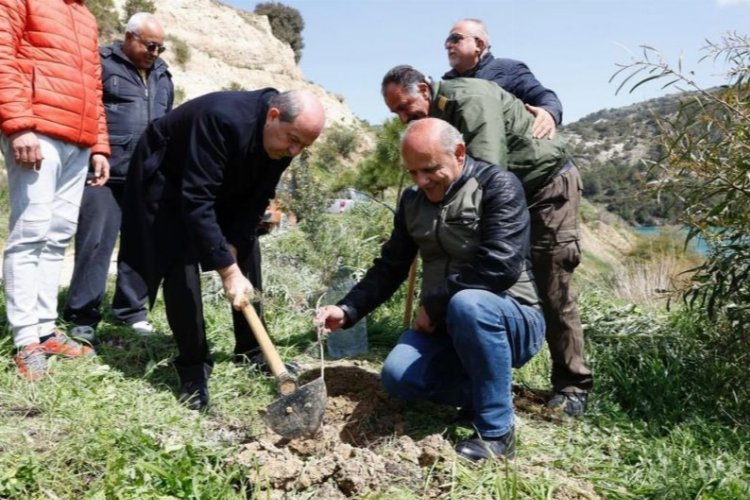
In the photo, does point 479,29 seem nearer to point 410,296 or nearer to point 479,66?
point 479,66

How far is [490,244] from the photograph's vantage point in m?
2.73

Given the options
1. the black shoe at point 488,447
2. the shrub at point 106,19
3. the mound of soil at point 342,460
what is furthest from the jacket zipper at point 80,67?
the shrub at point 106,19

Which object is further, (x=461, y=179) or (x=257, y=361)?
(x=257, y=361)

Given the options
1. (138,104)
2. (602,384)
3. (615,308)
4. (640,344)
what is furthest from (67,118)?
(615,308)

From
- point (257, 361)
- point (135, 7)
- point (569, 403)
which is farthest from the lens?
point (135, 7)

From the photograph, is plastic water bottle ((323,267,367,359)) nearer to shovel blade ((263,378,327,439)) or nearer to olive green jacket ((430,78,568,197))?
olive green jacket ((430,78,568,197))

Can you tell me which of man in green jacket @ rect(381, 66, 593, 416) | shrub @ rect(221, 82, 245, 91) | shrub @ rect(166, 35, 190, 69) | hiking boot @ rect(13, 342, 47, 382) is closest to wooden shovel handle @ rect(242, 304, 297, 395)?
hiking boot @ rect(13, 342, 47, 382)

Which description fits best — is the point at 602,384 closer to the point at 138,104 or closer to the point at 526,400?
the point at 526,400

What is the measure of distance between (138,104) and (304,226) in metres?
2.41

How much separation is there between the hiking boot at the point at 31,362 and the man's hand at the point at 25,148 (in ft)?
2.86

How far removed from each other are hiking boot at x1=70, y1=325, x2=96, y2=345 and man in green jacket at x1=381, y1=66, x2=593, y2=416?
2.11 m

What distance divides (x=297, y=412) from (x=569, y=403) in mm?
1505

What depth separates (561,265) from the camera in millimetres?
3430

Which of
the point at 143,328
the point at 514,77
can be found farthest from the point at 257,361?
the point at 514,77
